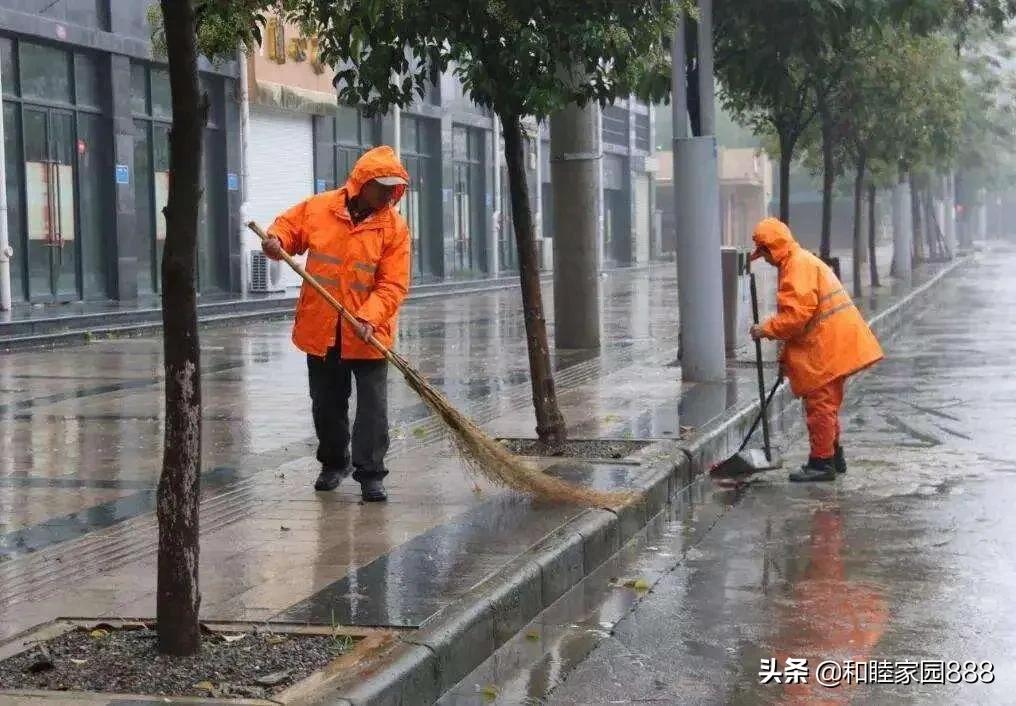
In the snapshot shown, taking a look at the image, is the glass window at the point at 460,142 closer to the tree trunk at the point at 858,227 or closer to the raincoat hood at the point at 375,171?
the tree trunk at the point at 858,227

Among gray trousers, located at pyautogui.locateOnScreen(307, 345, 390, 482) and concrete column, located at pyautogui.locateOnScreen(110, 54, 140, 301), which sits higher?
concrete column, located at pyautogui.locateOnScreen(110, 54, 140, 301)

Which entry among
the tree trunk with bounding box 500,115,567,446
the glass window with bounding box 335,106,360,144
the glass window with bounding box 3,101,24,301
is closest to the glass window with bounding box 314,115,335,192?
the glass window with bounding box 335,106,360,144

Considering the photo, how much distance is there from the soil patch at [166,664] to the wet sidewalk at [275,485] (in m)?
0.35

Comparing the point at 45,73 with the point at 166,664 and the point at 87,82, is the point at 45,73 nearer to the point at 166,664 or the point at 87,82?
the point at 87,82

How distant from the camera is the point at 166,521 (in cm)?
549

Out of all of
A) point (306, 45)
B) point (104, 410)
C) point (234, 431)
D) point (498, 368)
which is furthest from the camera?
point (306, 45)

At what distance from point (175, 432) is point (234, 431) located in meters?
6.43

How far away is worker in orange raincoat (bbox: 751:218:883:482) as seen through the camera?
33.6 feet

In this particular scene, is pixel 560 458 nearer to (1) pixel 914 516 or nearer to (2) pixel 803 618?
(1) pixel 914 516

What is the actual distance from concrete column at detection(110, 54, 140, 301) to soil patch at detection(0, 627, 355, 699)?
71.1ft

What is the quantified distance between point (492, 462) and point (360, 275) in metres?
1.16

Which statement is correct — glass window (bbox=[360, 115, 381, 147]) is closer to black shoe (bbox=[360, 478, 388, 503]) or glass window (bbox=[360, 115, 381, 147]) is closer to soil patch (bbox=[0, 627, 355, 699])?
black shoe (bbox=[360, 478, 388, 503])

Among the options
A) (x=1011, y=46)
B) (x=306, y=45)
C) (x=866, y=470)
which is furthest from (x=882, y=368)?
(x=1011, y=46)

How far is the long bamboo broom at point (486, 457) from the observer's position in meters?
8.32
